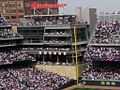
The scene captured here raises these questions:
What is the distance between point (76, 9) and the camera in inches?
4060

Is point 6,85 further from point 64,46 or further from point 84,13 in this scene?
point 84,13

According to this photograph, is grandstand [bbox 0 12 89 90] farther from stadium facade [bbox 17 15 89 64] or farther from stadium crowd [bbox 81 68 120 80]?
stadium crowd [bbox 81 68 120 80]

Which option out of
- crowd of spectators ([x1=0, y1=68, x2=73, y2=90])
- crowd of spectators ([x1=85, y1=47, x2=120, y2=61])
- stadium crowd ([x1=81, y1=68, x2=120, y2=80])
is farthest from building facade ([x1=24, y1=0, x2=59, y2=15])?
stadium crowd ([x1=81, y1=68, x2=120, y2=80])

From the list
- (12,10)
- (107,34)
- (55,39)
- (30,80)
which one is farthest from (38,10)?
(30,80)

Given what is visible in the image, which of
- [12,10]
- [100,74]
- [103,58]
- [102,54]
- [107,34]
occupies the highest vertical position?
[12,10]

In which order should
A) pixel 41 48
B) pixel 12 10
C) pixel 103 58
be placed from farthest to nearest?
pixel 12 10 → pixel 41 48 → pixel 103 58

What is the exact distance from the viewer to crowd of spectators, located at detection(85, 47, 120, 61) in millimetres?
87250

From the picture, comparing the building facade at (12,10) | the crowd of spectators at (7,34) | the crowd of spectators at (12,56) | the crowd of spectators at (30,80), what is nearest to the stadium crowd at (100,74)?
the crowd of spectators at (30,80)

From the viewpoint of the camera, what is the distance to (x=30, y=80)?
271ft

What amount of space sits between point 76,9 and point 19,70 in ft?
70.3

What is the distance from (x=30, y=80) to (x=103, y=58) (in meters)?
12.7

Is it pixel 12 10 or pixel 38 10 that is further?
pixel 12 10

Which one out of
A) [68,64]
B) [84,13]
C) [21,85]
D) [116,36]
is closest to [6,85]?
[21,85]

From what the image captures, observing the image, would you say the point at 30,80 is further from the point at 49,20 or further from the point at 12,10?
the point at 12,10
